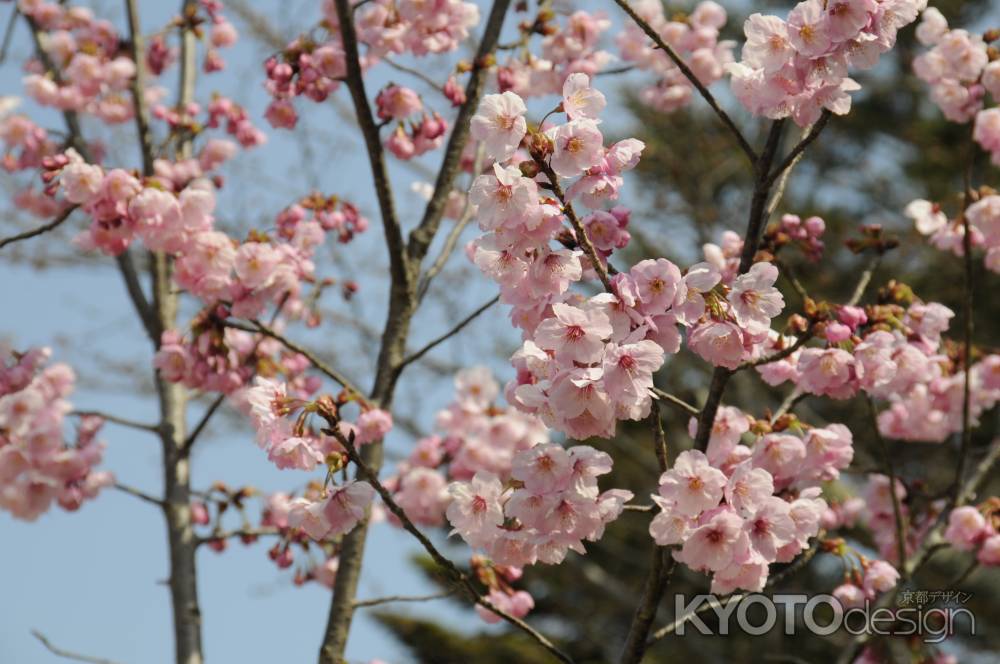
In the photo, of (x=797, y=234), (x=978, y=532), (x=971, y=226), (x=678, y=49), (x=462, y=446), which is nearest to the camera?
(x=797, y=234)

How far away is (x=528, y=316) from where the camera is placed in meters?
1.76

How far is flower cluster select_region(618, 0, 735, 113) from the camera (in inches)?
140

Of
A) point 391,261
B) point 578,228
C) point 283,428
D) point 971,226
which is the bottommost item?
point 283,428

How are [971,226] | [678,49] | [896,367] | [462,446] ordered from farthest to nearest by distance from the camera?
[462,446]
[678,49]
[971,226]
[896,367]

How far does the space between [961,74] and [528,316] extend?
1988mm

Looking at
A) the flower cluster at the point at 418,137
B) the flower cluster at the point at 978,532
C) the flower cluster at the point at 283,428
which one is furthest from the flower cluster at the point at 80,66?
the flower cluster at the point at 978,532

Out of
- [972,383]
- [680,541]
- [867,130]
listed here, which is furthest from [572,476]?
[867,130]

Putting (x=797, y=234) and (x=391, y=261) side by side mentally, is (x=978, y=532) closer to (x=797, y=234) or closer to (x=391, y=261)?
(x=797, y=234)

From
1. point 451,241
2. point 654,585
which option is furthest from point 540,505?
point 451,241

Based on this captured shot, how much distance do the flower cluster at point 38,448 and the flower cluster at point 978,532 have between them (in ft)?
7.72

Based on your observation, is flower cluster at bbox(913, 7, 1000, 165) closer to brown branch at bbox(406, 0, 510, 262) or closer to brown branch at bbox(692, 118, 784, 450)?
brown branch at bbox(406, 0, 510, 262)

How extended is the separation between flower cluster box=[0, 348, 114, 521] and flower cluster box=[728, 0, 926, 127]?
204 centimetres

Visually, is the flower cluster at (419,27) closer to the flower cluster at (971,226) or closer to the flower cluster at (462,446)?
the flower cluster at (462,446)

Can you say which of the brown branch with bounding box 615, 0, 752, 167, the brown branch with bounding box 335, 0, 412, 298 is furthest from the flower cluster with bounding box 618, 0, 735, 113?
the brown branch with bounding box 615, 0, 752, 167
